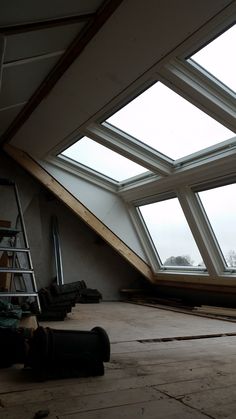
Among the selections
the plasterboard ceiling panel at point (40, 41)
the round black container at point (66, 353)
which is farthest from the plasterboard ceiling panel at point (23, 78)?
the round black container at point (66, 353)

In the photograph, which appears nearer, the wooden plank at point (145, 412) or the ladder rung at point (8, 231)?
the wooden plank at point (145, 412)

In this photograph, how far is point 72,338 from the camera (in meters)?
1.86

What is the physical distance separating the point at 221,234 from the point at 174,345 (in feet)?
7.13

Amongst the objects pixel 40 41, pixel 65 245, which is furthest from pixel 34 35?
pixel 65 245

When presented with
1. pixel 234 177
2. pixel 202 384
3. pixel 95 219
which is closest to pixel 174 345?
pixel 202 384

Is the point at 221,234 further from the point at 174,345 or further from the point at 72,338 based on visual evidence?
the point at 72,338

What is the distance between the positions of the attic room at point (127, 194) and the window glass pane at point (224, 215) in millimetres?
17

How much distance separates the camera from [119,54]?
2.72 m

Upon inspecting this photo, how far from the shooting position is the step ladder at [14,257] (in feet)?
10.2

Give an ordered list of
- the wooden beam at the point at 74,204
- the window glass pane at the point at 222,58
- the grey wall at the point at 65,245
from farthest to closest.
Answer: the grey wall at the point at 65,245 < the wooden beam at the point at 74,204 < the window glass pane at the point at 222,58

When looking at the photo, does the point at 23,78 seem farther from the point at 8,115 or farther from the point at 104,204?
the point at 104,204

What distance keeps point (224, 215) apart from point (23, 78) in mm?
2758

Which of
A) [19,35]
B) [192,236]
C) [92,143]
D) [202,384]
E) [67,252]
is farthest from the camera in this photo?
[67,252]

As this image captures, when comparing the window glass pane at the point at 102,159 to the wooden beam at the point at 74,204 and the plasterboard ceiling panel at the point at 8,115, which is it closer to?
the wooden beam at the point at 74,204
